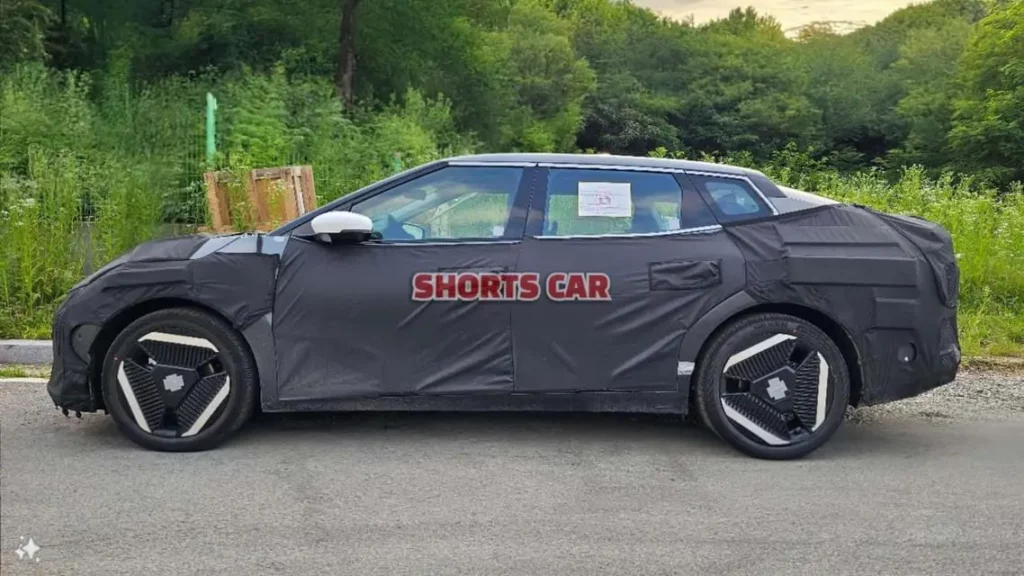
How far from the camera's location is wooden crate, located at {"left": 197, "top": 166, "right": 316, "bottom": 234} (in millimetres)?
9883

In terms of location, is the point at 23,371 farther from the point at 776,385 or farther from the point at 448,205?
the point at 776,385

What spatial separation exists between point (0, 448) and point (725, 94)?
6286 cm

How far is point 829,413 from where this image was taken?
17.1 ft

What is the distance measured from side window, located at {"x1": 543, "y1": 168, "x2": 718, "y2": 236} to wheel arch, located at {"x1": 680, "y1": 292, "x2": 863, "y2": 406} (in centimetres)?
48

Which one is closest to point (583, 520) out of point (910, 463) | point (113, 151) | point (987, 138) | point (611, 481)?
point (611, 481)

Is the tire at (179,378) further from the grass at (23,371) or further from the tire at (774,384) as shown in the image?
the tire at (774,384)

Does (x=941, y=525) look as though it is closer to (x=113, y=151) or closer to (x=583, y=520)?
(x=583, y=520)

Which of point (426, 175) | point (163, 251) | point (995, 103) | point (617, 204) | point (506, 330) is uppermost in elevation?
point (995, 103)

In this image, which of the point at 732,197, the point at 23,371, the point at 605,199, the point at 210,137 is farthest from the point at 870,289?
the point at 210,137

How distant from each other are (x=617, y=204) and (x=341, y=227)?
1470mm

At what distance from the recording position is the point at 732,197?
17.8 feet

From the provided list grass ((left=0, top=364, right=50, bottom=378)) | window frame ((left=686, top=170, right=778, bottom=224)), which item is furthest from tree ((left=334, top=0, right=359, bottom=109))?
window frame ((left=686, top=170, right=778, bottom=224))

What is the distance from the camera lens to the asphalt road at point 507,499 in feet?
13.1

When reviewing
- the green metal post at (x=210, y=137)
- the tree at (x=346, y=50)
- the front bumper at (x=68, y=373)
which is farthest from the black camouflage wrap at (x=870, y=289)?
the tree at (x=346, y=50)
